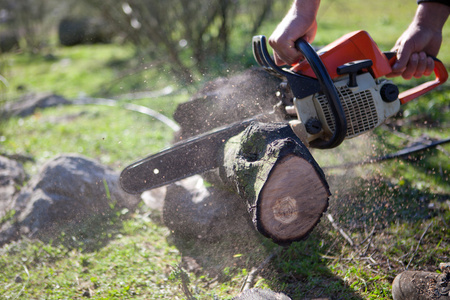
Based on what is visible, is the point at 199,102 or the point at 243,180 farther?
the point at 199,102

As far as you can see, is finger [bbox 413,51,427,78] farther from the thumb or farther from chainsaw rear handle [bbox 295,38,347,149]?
chainsaw rear handle [bbox 295,38,347,149]

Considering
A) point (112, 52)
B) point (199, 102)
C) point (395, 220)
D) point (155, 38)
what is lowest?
point (395, 220)

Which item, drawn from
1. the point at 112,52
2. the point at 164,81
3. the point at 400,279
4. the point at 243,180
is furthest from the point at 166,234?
the point at 112,52

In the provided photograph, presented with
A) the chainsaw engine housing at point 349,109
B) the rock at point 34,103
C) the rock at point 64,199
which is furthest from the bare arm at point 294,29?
Result: the rock at point 34,103

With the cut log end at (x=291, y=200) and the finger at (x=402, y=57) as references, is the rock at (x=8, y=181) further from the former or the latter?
the finger at (x=402, y=57)

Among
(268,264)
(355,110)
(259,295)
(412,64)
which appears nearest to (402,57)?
(412,64)

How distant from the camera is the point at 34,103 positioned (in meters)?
6.18

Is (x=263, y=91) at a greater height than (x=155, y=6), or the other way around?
(x=155, y=6)

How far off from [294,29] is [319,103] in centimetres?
45

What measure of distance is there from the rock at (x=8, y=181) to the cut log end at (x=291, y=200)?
2.26m

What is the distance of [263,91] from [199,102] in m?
0.51

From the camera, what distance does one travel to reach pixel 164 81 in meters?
A: 6.54

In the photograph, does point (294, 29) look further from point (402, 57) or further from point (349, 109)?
point (402, 57)

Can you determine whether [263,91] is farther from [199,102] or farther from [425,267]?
[425,267]
